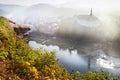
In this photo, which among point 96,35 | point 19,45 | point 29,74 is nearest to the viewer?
point 29,74

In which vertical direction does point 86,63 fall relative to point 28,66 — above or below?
below

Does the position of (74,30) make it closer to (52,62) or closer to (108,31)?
(108,31)

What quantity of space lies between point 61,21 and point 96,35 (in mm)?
25714

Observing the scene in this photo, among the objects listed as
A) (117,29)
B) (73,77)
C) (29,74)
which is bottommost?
(117,29)

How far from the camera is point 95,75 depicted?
2284 centimetres

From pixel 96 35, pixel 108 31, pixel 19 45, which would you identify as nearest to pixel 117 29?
pixel 108 31

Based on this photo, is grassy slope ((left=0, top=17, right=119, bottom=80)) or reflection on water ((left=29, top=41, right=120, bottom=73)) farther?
reflection on water ((left=29, top=41, right=120, bottom=73))

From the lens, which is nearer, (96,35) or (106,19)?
(96,35)

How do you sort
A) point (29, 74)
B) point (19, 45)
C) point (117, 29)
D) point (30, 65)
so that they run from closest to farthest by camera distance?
point (29, 74), point (30, 65), point (19, 45), point (117, 29)

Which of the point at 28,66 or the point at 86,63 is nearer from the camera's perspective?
the point at 28,66

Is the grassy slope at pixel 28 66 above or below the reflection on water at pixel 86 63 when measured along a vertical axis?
above

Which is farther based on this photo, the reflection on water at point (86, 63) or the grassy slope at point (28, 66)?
the reflection on water at point (86, 63)

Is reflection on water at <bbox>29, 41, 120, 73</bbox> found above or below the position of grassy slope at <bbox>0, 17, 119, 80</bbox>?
below

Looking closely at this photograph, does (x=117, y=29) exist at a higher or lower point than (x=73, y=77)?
lower
